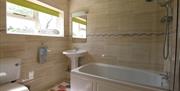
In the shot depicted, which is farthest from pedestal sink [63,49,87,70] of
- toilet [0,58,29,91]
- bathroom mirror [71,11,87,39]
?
toilet [0,58,29,91]

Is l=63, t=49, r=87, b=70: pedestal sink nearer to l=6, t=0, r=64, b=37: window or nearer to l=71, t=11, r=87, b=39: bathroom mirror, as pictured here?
l=71, t=11, r=87, b=39: bathroom mirror

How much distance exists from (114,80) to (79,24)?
75.5 inches

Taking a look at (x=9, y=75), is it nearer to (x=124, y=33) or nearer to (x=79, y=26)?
(x=79, y=26)

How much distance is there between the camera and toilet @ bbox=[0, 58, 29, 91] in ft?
5.03

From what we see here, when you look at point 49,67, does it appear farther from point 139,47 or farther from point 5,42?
point 139,47

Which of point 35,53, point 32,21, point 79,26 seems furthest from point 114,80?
point 32,21

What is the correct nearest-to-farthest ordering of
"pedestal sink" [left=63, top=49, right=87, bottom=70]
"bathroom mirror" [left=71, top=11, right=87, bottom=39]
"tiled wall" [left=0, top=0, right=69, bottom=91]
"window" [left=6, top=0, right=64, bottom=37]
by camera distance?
"tiled wall" [left=0, top=0, right=69, bottom=91], "window" [left=6, top=0, right=64, bottom=37], "pedestal sink" [left=63, top=49, right=87, bottom=70], "bathroom mirror" [left=71, top=11, right=87, bottom=39]

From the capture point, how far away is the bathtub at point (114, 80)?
1589 millimetres

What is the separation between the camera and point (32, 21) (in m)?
2.54

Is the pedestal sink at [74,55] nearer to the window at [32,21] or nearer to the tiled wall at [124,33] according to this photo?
the tiled wall at [124,33]

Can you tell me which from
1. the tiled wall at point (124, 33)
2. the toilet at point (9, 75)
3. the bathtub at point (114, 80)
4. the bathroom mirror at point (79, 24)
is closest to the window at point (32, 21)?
the bathroom mirror at point (79, 24)

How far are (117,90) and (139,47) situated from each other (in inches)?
41.9

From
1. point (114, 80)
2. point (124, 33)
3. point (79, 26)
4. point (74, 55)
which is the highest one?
point (79, 26)

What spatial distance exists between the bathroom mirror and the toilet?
1.65 metres
